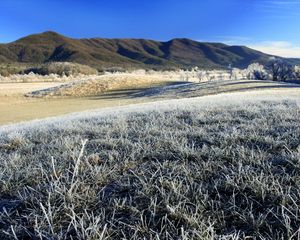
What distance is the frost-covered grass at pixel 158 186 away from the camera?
3.17m

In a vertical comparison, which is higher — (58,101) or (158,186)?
(158,186)

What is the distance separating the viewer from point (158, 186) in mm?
3869

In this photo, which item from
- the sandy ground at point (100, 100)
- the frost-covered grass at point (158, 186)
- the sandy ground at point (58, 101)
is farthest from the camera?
the sandy ground at point (58, 101)

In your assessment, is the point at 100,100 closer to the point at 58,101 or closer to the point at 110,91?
the point at 58,101

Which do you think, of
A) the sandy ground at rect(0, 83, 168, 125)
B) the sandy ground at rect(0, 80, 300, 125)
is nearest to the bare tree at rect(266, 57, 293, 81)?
the sandy ground at rect(0, 80, 300, 125)

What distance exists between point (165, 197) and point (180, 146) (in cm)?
143

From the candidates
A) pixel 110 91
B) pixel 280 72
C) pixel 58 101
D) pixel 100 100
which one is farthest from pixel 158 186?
pixel 280 72

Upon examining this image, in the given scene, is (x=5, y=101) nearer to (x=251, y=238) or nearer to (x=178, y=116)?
(x=178, y=116)

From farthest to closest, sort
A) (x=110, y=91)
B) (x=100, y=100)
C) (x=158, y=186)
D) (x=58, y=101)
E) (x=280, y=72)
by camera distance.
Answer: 1. (x=280, y=72)
2. (x=110, y=91)
3. (x=58, y=101)
4. (x=100, y=100)
5. (x=158, y=186)

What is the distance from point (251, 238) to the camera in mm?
3004

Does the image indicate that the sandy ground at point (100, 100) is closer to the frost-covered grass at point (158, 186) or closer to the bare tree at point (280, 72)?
the bare tree at point (280, 72)

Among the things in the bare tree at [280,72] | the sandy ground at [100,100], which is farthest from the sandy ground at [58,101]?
the bare tree at [280,72]

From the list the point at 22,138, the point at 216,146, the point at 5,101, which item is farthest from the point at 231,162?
the point at 5,101

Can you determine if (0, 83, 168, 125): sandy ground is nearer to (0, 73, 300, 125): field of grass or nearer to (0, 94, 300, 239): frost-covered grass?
(0, 73, 300, 125): field of grass
